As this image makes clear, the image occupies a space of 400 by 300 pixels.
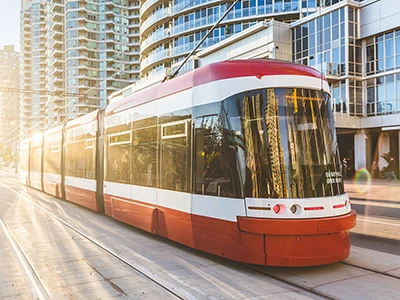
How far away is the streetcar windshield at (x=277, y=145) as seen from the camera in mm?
6277

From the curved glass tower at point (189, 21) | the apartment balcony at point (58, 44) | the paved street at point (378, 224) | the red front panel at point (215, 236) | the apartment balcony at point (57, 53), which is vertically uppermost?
the apartment balcony at point (58, 44)

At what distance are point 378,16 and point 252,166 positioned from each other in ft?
105

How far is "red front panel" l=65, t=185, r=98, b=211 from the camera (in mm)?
13109

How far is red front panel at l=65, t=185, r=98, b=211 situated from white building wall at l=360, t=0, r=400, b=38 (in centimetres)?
2760

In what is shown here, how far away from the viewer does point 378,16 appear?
1319 inches

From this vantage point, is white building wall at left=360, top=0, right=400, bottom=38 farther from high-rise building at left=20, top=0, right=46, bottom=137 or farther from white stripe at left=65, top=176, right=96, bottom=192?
high-rise building at left=20, top=0, right=46, bottom=137

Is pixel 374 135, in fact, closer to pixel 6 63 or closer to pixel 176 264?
pixel 176 264

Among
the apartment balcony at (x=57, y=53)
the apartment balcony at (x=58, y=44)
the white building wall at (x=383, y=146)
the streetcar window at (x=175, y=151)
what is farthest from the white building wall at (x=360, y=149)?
the apartment balcony at (x=58, y=44)

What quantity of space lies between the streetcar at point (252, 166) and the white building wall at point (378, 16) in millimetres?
29179

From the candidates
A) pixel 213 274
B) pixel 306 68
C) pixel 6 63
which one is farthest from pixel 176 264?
pixel 6 63

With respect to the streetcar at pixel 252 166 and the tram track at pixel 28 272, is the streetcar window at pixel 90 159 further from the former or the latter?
the streetcar at pixel 252 166

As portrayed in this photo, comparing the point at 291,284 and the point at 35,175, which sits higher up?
the point at 35,175

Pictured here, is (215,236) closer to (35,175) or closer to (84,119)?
(84,119)

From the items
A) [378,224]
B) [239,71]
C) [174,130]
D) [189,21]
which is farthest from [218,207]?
[189,21]
